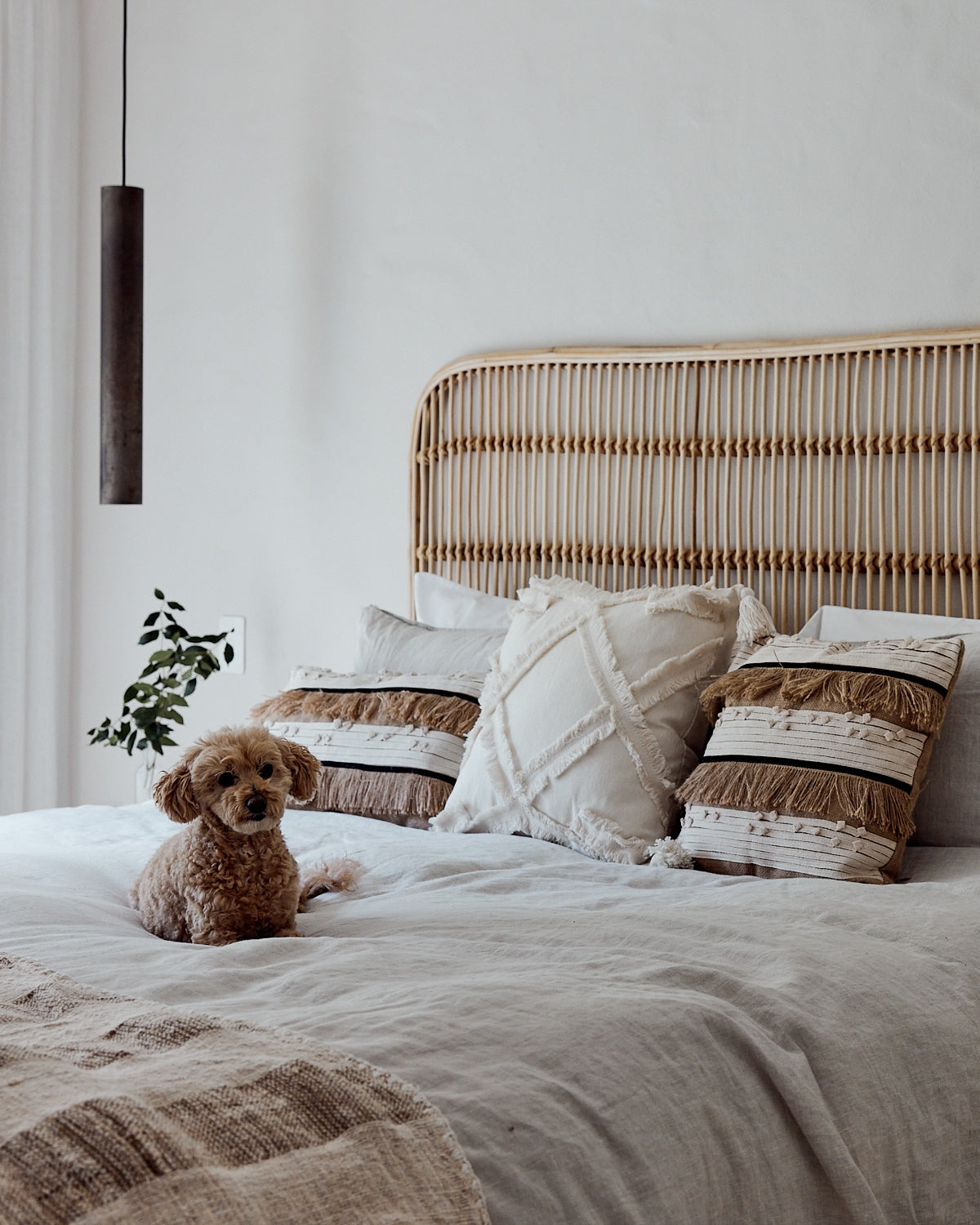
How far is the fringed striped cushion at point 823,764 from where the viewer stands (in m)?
1.71

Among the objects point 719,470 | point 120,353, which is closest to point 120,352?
point 120,353

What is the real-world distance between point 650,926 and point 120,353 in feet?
6.80

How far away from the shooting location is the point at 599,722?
1.94m

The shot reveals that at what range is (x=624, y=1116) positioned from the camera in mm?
978

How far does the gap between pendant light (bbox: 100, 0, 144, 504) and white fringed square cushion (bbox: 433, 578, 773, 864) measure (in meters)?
1.25

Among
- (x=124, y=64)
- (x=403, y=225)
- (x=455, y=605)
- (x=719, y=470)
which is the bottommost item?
(x=455, y=605)

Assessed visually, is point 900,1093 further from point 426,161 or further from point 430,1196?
point 426,161

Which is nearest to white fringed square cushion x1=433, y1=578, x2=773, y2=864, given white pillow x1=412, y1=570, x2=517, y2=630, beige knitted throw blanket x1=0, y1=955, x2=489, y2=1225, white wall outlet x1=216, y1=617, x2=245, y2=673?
white pillow x1=412, y1=570, x2=517, y2=630

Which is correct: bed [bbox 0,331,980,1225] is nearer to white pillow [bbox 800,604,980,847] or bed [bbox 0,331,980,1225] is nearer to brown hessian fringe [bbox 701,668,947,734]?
white pillow [bbox 800,604,980,847]

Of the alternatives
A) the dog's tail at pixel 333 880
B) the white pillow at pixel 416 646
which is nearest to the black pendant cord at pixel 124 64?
the white pillow at pixel 416 646

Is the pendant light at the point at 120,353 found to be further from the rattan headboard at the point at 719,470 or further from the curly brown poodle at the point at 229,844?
the curly brown poodle at the point at 229,844

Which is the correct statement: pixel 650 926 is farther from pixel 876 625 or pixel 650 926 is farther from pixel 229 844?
pixel 876 625

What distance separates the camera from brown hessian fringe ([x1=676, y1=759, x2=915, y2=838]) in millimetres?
1710

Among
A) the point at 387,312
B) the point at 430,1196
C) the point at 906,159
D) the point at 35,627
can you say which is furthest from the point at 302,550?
the point at 430,1196
